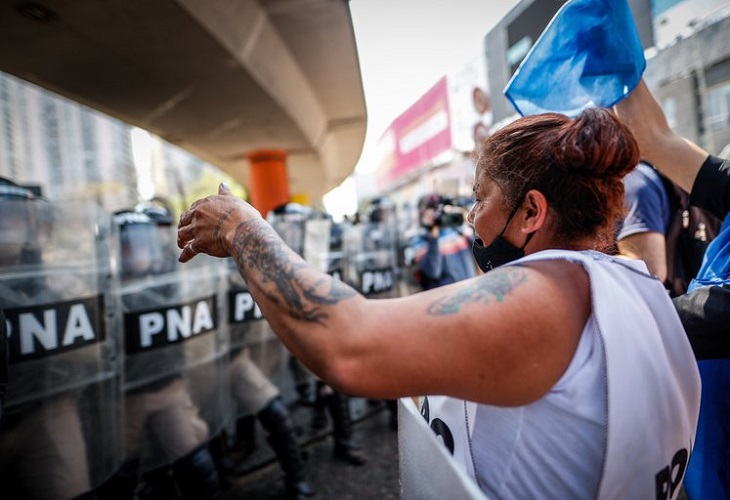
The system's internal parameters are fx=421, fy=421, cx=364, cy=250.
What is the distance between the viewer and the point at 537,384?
834 mm

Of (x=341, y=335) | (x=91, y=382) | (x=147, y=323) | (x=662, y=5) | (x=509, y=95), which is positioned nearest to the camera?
(x=341, y=335)

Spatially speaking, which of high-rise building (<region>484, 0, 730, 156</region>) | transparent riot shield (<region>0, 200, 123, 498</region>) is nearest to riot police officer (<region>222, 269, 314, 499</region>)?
transparent riot shield (<region>0, 200, 123, 498</region>)

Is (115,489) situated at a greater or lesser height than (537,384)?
lesser

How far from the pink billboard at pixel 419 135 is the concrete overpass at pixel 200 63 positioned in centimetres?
878

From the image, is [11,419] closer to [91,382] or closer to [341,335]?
[91,382]

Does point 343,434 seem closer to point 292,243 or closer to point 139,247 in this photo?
point 292,243

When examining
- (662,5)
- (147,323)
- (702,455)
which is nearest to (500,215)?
(702,455)

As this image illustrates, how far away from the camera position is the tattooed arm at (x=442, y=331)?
0.78 m

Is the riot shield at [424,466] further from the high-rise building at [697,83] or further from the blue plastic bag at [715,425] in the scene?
the high-rise building at [697,83]

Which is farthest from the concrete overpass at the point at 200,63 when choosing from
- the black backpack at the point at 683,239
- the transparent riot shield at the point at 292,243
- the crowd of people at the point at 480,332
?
the black backpack at the point at 683,239

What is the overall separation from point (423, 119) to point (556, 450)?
711 inches

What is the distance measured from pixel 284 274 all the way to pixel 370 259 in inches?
149

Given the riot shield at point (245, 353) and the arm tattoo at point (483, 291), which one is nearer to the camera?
the arm tattoo at point (483, 291)

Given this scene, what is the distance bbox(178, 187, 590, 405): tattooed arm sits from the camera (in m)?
0.78
